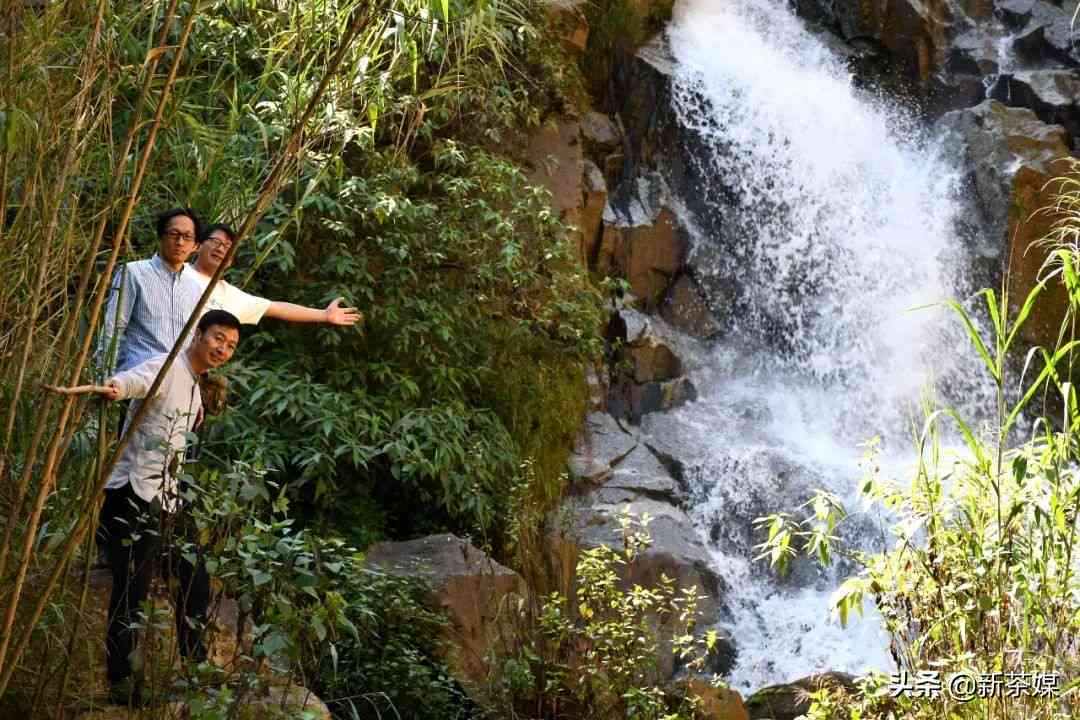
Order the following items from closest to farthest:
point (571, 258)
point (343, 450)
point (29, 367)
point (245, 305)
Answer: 1. point (29, 367)
2. point (245, 305)
3. point (343, 450)
4. point (571, 258)

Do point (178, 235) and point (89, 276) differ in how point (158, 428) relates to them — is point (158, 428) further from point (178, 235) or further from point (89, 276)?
point (89, 276)

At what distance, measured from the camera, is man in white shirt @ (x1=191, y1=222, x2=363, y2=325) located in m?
2.94

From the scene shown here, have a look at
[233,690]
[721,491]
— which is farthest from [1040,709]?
[721,491]

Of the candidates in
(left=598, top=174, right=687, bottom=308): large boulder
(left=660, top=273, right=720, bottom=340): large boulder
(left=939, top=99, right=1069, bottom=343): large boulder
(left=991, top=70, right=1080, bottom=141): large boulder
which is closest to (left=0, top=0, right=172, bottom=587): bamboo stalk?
(left=598, top=174, right=687, bottom=308): large boulder

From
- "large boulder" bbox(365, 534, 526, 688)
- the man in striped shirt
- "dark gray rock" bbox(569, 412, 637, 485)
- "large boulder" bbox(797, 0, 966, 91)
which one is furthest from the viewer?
"large boulder" bbox(797, 0, 966, 91)

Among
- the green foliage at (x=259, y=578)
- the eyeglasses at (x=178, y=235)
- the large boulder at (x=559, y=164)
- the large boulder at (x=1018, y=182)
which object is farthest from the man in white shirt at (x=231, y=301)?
the large boulder at (x=1018, y=182)

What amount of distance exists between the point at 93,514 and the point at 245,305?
52.2 inches

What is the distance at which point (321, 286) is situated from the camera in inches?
204

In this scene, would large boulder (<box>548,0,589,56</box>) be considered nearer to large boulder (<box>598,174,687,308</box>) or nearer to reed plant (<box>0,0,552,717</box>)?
large boulder (<box>598,174,687,308</box>)

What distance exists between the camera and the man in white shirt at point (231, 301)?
2.94m

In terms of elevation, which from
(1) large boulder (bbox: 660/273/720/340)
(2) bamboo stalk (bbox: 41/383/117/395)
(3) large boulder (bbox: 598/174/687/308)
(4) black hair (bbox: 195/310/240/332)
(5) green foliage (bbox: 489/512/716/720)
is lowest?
(5) green foliage (bbox: 489/512/716/720)

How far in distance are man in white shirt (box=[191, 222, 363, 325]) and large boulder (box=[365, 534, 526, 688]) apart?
49.0 inches

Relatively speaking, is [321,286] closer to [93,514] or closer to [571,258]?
[571,258]

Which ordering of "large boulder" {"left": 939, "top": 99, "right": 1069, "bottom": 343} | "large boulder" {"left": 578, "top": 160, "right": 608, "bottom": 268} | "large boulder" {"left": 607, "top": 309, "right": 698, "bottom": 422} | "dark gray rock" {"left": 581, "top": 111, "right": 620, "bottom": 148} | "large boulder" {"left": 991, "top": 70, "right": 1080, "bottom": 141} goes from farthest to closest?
"large boulder" {"left": 991, "top": 70, "right": 1080, "bottom": 141} < "large boulder" {"left": 939, "top": 99, "right": 1069, "bottom": 343} < "dark gray rock" {"left": 581, "top": 111, "right": 620, "bottom": 148} < "large boulder" {"left": 578, "top": 160, "right": 608, "bottom": 268} < "large boulder" {"left": 607, "top": 309, "right": 698, "bottom": 422}
